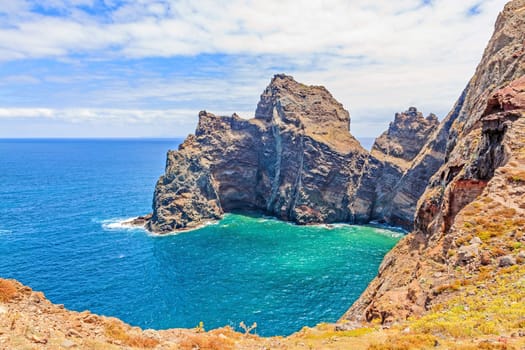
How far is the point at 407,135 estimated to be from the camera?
125m

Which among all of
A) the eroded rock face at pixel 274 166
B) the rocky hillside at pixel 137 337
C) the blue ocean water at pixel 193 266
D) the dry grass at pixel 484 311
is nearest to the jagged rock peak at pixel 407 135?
the eroded rock face at pixel 274 166

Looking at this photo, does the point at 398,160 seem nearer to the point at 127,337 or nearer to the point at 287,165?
the point at 287,165

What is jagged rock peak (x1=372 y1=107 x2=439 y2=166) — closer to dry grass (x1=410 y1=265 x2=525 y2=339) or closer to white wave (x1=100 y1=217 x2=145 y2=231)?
white wave (x1=100 y1=217 x2=145 y2=231)

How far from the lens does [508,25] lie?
55.6m

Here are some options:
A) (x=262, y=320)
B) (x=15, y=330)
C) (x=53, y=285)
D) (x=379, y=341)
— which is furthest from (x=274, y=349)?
(x=53, y=285)

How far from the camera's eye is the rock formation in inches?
4779

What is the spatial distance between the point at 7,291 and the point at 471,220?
2843cm

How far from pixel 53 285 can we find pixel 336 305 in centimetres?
5552

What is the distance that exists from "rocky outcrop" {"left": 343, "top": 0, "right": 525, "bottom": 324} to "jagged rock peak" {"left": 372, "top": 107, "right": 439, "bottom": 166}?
7495 centimetres

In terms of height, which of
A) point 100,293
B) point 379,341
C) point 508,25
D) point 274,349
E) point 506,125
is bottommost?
point 100,293

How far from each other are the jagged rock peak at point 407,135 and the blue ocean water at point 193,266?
29.1 m

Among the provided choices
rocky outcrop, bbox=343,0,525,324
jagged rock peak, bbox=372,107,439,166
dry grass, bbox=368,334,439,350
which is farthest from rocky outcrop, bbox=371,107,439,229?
dry grass, bbox=368,334,439,350

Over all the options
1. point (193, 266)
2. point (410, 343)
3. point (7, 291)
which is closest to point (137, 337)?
point (7, 291)

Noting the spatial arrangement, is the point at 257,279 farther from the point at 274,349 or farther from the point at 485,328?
the point at 485,328
